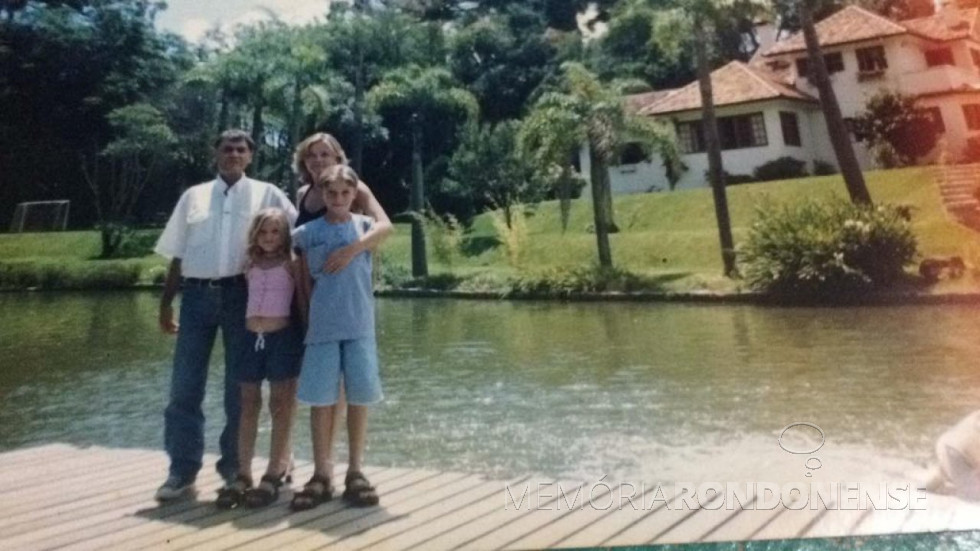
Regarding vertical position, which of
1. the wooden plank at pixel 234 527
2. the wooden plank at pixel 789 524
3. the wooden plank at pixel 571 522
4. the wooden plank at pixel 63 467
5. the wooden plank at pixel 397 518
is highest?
the wooden plank at pixel 63 467

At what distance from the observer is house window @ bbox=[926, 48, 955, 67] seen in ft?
8.06

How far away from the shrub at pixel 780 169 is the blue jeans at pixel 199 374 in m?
1.95

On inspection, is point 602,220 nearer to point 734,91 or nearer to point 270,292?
point 734,91

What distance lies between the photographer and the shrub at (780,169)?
9.67 ft

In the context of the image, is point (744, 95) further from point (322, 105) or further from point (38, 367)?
point (38, 367)

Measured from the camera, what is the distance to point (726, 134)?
11.5 ft

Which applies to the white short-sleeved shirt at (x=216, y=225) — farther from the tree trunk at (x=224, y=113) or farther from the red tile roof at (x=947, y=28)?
the red tile roof at (x=947, y=28)

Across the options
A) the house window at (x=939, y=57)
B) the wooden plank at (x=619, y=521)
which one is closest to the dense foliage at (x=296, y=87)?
the house window at (x=939, y=57)

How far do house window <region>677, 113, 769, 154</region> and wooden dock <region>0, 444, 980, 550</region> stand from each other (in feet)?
5.10

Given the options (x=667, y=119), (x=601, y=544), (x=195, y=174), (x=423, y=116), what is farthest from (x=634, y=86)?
(x=601, y=544)

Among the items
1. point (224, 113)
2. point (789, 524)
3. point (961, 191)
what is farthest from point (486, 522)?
point (961, 191)

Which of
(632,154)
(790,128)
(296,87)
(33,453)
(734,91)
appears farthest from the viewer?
(632,154)

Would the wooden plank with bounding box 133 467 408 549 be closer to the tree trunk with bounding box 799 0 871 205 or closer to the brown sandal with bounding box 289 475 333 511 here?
the brown sandal with bounding box 289 475 333 511

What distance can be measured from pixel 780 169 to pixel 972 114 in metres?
0.60
